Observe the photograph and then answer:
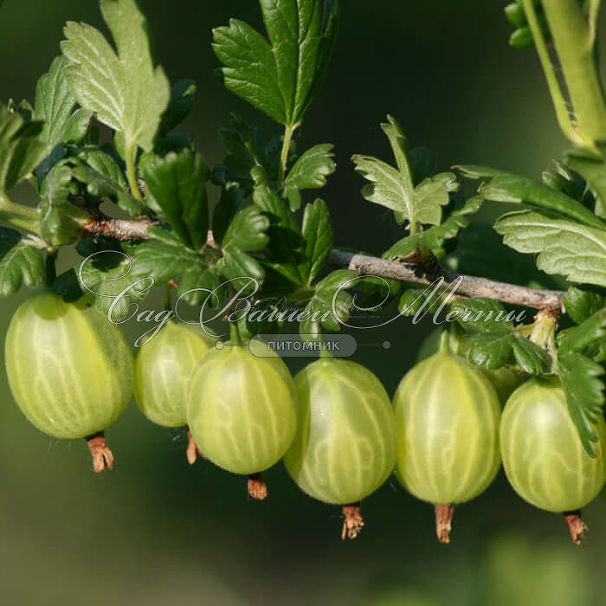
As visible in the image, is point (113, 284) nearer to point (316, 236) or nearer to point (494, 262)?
point (316, 236)

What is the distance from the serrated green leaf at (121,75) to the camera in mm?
737

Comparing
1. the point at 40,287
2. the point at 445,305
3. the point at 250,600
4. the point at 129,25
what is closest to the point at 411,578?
the point at 250,600

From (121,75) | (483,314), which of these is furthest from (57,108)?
(483,314)

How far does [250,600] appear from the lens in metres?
3.18

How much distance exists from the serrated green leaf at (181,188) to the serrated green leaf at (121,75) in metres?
0.06

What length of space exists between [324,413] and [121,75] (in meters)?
0.40

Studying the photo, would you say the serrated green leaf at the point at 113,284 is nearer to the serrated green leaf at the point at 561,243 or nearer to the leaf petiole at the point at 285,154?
the leaf petiole at the point at 285,154

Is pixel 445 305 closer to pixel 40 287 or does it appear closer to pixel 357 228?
pixel 40 287

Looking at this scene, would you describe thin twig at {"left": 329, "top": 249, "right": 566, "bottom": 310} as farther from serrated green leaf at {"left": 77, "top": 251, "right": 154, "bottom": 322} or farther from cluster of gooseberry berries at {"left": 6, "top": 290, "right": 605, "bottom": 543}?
serrated green leaf at {"left": 77, "top": 251, "right": 154, "bottom": 322}

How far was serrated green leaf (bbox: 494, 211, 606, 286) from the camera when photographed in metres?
0.77

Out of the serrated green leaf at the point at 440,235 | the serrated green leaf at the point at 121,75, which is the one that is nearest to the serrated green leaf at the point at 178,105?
the serrated green leaf at the point at 121,75

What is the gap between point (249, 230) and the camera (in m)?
0.73

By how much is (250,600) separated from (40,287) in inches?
103

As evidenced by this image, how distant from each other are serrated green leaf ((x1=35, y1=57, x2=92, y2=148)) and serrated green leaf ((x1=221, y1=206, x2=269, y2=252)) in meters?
0.23
